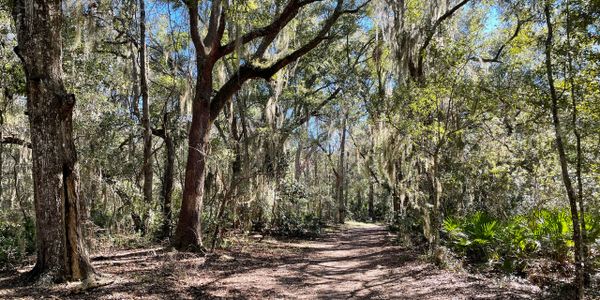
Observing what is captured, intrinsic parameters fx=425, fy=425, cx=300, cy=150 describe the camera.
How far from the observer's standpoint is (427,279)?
736cm

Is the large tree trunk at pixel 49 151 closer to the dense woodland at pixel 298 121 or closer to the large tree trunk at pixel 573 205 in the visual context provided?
the dense woodland at pixel 298 121

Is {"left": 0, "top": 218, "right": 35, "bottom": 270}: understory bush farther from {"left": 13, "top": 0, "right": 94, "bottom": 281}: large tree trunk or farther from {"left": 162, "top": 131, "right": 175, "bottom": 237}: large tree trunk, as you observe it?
{"left": 162, "top": 131, "right": 175, "bottom": 237}: large tree trunk

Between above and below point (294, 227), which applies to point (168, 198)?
above

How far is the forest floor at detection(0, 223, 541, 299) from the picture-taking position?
232 inches

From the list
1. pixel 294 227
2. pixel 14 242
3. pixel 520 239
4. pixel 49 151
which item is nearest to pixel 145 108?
pixel 14 242

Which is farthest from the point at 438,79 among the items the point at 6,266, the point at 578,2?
the point at 6,266

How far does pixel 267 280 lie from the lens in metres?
7.69

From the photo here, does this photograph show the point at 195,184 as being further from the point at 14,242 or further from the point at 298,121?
the point at 298,121

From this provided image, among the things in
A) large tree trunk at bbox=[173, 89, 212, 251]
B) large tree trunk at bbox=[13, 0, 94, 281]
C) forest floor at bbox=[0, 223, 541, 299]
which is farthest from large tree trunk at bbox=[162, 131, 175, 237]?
large tree trunk at bbox=[13, 0, 94, 281]

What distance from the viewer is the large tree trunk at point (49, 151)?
5.79 meters

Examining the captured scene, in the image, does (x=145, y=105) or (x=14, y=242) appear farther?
(x=145, y=105)

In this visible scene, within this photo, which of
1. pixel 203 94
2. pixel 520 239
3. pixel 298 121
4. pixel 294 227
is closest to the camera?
pixel 520 239

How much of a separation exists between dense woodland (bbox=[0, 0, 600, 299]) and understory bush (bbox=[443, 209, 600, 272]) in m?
0.04

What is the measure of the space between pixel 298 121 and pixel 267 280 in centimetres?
1028
